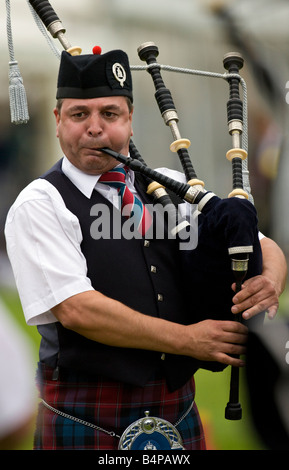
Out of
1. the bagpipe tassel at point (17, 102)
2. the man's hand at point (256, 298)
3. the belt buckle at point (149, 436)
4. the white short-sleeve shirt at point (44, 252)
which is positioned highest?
the bagpipe tassel at point (17, 102)

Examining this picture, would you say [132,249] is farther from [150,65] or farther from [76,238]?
[150,65]

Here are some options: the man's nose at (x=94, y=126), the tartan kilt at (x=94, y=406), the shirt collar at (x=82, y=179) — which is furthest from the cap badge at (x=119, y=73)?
the tartan kilt at (x=94, y=406)

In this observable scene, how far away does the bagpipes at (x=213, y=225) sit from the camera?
1218 millimetres

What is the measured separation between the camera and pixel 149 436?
1.37 metres

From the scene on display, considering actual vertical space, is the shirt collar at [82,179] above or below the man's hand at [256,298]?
above

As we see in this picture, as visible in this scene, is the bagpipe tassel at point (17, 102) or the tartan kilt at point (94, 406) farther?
the bagpipe tassel at point (17, 102)

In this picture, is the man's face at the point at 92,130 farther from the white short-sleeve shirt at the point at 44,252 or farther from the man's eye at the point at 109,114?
the white short-sleeve shirt at the point at 44,252

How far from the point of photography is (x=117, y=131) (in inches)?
52.3

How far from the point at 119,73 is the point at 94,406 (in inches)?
30.3

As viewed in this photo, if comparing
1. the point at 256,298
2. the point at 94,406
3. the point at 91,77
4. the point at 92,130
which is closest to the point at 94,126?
the point at 92,130

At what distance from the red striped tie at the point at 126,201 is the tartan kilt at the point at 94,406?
0.37 metres

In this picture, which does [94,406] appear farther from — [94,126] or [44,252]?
[94,126]

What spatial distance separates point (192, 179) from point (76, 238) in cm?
31
